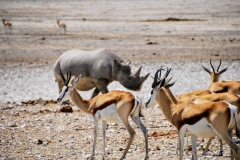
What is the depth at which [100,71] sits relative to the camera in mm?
16641

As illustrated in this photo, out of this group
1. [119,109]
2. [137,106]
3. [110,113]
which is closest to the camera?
[119,109]

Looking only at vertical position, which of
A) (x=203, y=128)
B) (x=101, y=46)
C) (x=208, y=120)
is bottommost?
(x=203, y=128)

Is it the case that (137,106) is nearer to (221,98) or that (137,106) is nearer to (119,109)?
(119,109)

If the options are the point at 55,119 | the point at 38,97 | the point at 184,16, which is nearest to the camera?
the point at 55,119

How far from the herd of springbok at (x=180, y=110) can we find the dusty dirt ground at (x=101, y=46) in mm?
736

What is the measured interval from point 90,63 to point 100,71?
1.76 feet

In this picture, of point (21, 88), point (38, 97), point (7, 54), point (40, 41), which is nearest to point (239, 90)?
point (38, 97)

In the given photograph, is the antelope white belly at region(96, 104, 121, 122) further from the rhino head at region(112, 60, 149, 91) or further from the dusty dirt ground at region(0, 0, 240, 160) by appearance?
the rhino head at region(112, 60, 149, 91)

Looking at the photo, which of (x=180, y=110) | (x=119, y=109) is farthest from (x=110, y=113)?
(x=180, y=110)

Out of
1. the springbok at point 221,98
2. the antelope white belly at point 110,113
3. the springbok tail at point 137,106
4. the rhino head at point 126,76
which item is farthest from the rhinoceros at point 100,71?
the antelope white belly at point 110,113

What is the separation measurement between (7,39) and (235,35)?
1212cm

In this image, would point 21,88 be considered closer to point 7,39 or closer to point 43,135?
point 43,135

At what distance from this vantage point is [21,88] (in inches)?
763

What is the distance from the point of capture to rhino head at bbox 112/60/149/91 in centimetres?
1636
